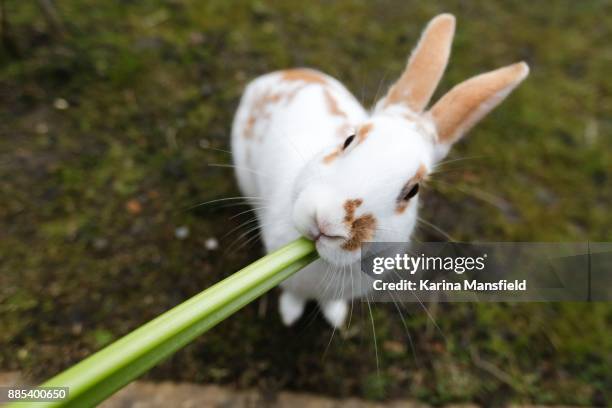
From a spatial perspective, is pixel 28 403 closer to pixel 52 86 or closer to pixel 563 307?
pixel 52 86

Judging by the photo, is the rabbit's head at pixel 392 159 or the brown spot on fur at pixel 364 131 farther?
the brown spot on fur at pixel 364 131

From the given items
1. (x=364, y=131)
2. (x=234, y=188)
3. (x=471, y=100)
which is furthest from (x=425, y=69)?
(x=234, y=188)

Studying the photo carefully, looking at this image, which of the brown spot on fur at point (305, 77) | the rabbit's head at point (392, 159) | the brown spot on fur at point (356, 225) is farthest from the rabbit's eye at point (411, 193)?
the brown spot on fur at point (305, 77)

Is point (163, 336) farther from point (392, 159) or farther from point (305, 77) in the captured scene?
point (305, 77)

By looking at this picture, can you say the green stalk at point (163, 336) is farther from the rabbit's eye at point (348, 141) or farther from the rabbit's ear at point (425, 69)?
the rabbit's ear at point (425, 69)

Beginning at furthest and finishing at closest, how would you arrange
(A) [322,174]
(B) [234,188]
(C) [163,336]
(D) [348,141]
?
(B) [234,188] → (D) [348,141] → (A) [322,174] → (C) [163,336]

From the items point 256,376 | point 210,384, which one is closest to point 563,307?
point 256,376

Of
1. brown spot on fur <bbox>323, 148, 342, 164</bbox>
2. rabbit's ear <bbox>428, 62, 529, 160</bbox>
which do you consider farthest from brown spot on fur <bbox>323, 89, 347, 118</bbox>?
brown spot on fur <bbox>323, 148, 342, 164</bbox>
